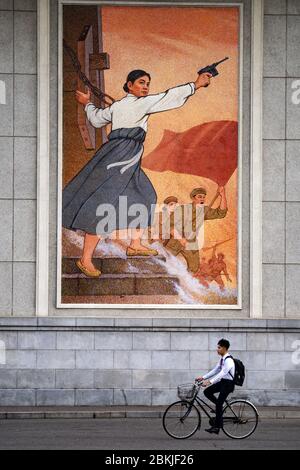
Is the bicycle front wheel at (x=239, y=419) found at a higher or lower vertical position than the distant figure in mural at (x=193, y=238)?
lower

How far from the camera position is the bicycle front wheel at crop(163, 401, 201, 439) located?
26.6m

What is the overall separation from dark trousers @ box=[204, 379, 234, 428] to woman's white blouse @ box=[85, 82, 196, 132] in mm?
8382

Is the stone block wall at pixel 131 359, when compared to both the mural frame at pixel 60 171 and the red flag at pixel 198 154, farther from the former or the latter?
the red flag at pixel 198 154

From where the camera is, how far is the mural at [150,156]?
109 feet

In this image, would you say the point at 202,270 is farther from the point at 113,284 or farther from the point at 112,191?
the point at 112,191

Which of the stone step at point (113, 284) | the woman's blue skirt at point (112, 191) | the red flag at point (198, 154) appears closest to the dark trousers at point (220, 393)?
the stone step at point (113, 284)

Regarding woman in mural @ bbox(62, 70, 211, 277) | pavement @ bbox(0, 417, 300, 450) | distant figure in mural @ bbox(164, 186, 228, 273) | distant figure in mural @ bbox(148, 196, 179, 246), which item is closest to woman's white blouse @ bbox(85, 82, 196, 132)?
woman in mural @ bbox(62, 70, 211, 277)

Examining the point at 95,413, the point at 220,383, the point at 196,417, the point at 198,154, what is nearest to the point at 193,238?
the point at 198,154

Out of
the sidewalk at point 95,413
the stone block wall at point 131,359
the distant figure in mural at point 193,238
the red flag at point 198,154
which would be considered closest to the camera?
the sidewalk at point 95,413

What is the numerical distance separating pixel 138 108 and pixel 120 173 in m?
1.55

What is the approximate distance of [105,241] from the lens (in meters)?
33.2

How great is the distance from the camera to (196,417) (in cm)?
2636

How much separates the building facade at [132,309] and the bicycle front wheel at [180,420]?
6.15 metres

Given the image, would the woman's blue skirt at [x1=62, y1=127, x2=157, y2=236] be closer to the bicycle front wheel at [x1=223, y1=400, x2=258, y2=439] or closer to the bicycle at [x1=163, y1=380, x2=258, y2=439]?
the bicycle at [x1=163, y1=380, x2=258, y2=439]
